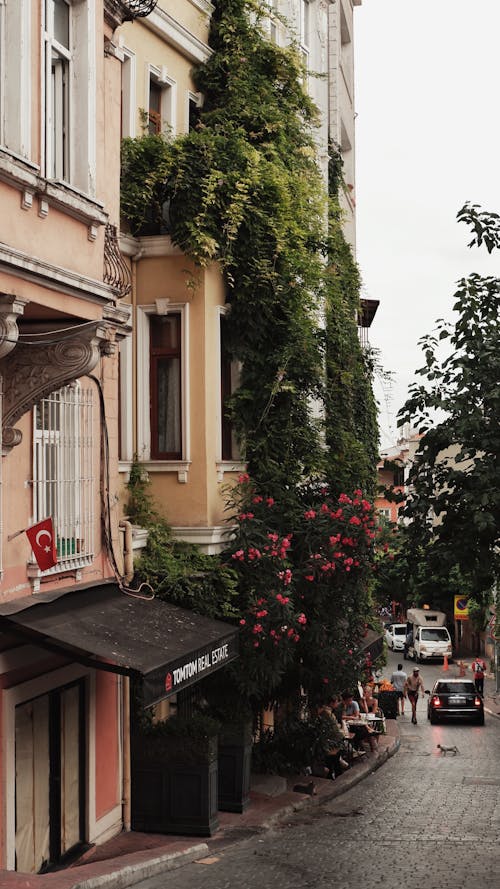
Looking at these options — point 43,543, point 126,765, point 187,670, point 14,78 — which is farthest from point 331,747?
point 14,78

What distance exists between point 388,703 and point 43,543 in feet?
80.5

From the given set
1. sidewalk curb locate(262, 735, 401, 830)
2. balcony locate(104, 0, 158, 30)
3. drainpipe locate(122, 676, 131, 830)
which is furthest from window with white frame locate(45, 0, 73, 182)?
sidewalk curb locate(262, 735, 401, 830)

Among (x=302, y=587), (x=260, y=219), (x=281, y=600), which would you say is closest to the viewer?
(x=281, y=600)

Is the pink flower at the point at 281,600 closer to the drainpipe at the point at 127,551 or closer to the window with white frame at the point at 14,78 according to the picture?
the drainpipe at the point at 127,551

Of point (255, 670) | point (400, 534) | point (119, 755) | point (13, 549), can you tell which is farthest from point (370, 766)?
point (13, 549)

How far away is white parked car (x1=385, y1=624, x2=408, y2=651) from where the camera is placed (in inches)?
2665

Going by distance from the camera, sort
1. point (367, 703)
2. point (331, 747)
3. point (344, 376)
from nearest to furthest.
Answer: point (331, 747) < point (344, 376) < point (367, 703)

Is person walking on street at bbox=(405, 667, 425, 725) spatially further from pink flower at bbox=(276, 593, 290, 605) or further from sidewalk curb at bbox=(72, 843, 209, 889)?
sidewalk curb at bbox=(72, 843, 209, 889)

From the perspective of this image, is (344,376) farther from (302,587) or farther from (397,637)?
(397,637)

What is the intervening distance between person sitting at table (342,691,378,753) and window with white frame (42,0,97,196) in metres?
14.8

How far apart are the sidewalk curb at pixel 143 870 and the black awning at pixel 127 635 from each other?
61.1 inches

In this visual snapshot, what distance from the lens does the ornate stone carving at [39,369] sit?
9.98m

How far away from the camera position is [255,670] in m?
15.5

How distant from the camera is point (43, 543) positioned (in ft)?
35.2
